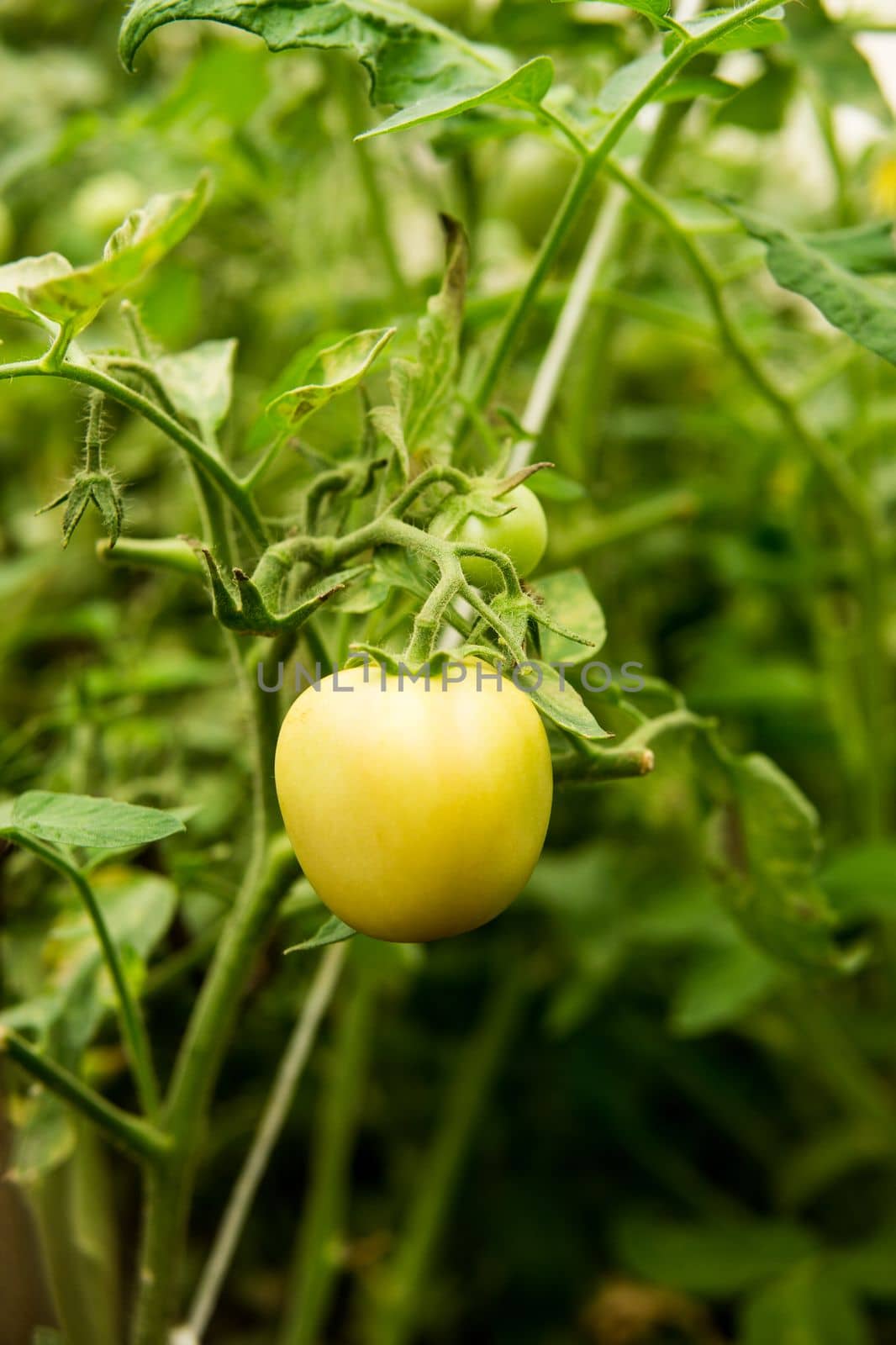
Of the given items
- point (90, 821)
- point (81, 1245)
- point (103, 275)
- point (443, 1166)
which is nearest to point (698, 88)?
point (103, 275)

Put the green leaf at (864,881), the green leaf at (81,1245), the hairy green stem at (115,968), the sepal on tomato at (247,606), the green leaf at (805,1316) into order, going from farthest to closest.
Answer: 1. the green leaf at (805,1316)
2. the green leaf at (864,881)
3. the green leaf at (81,1245)
4. the hairy green stem at (115,968)
5. the sepal on tomato at (247,606)

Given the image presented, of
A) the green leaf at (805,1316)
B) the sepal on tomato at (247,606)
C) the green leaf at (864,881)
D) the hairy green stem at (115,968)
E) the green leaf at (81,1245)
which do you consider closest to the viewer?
the sepal on tomato at (247,606)

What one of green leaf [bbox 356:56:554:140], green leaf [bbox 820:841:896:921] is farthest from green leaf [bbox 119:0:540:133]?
green leaf [bbox 820:841:896:921]

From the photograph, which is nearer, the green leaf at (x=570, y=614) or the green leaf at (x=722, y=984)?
the green leaf at (x=570, y=614)

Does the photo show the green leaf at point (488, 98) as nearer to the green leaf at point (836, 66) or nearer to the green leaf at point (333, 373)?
the green leaf at point (333, 373)

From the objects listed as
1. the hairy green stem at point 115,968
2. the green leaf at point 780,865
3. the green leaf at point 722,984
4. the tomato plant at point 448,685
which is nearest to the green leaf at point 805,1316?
the tomato plant at point 448,685
